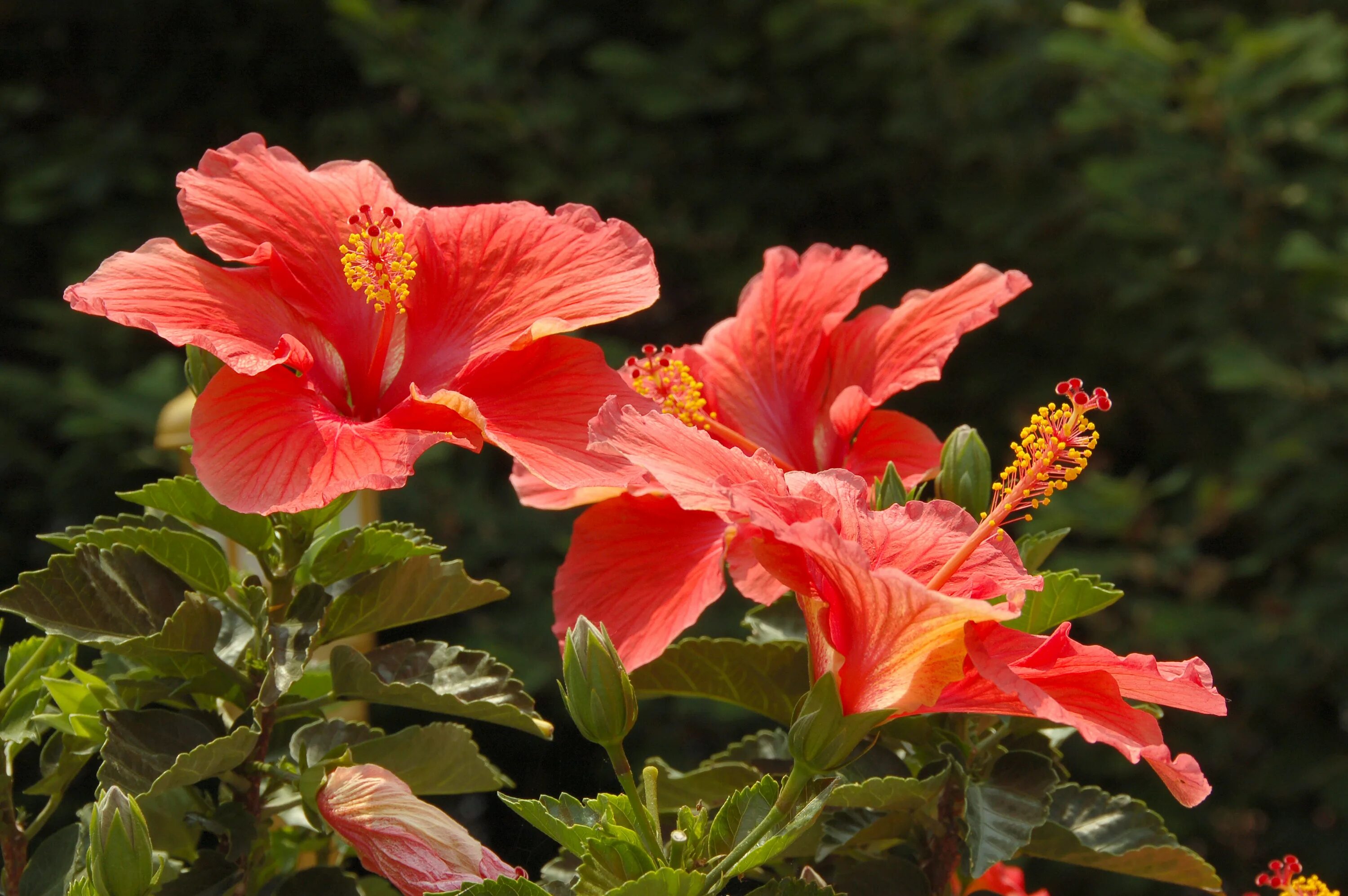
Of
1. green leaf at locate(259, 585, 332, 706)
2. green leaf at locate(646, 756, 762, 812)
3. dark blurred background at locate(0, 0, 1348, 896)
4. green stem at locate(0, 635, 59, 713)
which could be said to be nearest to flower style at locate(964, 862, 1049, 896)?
green leaf at locate(646, 756, 762, 812)

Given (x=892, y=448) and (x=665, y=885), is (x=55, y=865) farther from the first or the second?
(x=892, y=448)

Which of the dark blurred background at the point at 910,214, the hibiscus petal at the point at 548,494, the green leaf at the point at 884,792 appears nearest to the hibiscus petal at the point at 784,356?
the hibiscus petal at the point at 548,494

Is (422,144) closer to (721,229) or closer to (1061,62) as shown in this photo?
(721,229)

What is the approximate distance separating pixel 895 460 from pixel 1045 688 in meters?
0.22

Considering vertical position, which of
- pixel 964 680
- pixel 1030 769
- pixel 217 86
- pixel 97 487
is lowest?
pixel 97 487

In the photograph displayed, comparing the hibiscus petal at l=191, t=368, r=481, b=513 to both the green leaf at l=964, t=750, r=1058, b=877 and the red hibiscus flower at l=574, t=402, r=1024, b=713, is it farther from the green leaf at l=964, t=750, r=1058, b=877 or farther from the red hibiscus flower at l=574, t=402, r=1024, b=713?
the green leaf at l=964, t=750, r=1058, b=877

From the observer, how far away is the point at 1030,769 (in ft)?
2.13

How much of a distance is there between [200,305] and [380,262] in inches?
3.4

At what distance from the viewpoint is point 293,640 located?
612 millimetres

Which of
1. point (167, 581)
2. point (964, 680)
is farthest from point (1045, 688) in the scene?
point (167, 581)

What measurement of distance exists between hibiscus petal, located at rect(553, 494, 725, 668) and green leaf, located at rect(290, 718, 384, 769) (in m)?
0.10

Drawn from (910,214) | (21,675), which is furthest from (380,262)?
(910,214)

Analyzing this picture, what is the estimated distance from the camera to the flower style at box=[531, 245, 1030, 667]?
0.64 meters

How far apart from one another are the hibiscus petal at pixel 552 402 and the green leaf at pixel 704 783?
0.16 m
